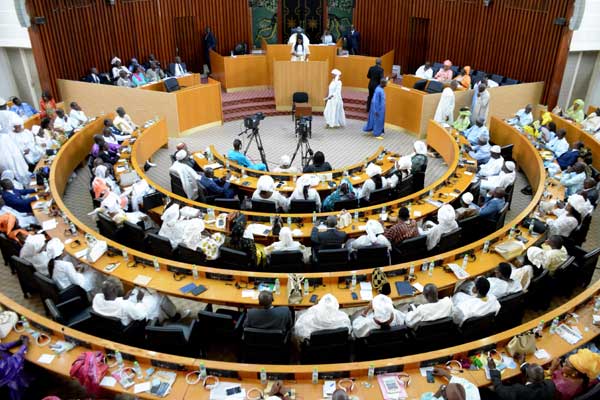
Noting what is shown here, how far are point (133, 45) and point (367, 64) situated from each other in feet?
26.5

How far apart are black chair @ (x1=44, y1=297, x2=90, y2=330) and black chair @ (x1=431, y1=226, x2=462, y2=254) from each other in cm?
539

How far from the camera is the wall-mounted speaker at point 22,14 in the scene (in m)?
12.9

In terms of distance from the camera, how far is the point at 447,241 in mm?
8078

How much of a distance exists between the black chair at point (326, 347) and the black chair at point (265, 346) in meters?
0.25

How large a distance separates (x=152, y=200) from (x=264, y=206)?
82.1 inches

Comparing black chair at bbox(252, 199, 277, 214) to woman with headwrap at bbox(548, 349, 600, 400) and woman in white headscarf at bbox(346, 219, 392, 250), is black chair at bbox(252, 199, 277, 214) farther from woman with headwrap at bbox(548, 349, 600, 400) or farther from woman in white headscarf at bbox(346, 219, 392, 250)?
woman with headwrap at bbox(548, 349, 600, 400)

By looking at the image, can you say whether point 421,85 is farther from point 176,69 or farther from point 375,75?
point 176,69

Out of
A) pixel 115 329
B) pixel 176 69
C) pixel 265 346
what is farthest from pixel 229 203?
pixel 176 69

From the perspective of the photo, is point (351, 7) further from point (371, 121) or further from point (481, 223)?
point (481, 223)

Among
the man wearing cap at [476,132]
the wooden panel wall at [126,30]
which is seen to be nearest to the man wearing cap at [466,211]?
the man wearing cap at [476,132]

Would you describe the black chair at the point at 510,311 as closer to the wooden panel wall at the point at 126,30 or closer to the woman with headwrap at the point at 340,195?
the woman with headwrap at the point at 340,195

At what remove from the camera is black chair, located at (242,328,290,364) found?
5.82 m


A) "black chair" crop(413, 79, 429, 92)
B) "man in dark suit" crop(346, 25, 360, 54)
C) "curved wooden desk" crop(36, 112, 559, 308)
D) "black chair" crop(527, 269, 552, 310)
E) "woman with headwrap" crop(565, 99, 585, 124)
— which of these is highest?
"man in dark suit" crop(346, 25, 360, 54)

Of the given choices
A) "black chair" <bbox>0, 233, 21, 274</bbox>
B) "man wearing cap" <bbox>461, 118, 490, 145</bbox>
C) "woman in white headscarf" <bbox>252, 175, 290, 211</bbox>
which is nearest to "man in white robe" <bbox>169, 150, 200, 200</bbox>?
"woman in white headscarf" <bbox>252, 175, 290, 211</bbox>
